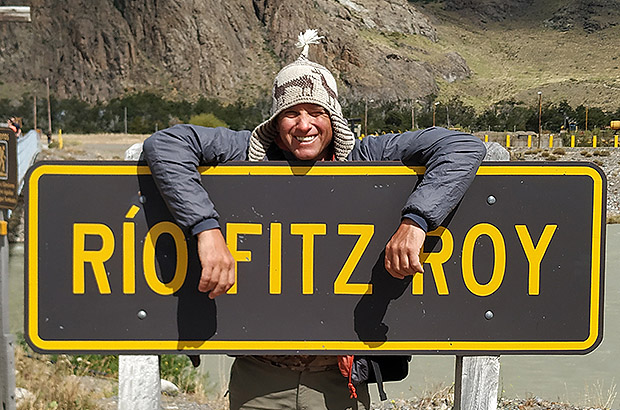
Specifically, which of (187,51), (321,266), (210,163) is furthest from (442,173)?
(187,51)

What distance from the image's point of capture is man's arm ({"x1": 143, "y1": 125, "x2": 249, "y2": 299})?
1964 mm

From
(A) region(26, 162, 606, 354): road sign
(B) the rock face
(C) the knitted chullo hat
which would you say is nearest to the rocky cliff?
(B) the rock face

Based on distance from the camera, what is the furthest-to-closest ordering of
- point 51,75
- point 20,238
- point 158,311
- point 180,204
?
point 51,75 < point 20,238 < point 158,311 < point 180,204

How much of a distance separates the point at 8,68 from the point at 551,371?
8596cm

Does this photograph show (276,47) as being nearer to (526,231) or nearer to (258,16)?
(258,16)

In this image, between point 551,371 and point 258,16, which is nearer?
point 551,371

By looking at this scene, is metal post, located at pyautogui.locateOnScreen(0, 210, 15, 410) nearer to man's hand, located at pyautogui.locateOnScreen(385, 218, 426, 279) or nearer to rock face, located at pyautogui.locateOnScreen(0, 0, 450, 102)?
man's hand, located at pyautogui.locateOnScreen(385, 218, 426, 279)

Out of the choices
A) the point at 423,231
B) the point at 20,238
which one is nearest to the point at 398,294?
the point at 423,231

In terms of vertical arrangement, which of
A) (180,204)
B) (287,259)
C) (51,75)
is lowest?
(287,259)

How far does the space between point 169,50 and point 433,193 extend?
3314 inches

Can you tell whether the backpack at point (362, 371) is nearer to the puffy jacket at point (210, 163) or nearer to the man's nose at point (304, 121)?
the puffy jacket at point (210, 163)

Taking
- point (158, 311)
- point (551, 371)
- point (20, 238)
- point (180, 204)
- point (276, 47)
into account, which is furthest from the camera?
point (276, 47)

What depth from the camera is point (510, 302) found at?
210 cm

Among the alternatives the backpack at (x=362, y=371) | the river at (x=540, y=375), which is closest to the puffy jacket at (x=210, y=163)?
the backpack at (x=362, y=371)
